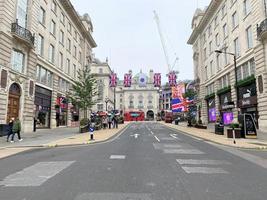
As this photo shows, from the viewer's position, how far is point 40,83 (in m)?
30.8

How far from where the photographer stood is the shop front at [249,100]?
27.7 metres

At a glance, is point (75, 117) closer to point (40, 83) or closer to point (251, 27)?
point (40, 83)

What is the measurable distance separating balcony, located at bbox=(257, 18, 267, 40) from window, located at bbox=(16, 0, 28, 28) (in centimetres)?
2385

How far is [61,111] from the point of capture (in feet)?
127

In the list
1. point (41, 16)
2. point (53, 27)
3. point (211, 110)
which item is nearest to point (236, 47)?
point (211, 110)

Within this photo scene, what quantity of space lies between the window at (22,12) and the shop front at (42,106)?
738 cm

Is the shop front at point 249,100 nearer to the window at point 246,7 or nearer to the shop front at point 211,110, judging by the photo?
the window at point 246,7

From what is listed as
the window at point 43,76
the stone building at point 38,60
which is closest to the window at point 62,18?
the stone building at point 38,60

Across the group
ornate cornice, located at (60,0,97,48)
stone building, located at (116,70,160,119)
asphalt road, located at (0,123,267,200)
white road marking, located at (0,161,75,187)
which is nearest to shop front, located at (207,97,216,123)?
ornate cornice, located at (60,0,97,48)

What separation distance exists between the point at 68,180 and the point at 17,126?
1305 cm

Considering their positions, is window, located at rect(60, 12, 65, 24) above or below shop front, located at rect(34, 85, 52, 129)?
above

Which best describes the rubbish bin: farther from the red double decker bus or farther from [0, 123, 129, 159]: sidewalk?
the red double decker bus

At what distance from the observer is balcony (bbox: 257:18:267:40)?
959 inches

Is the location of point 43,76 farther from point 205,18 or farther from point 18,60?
point 205,18
